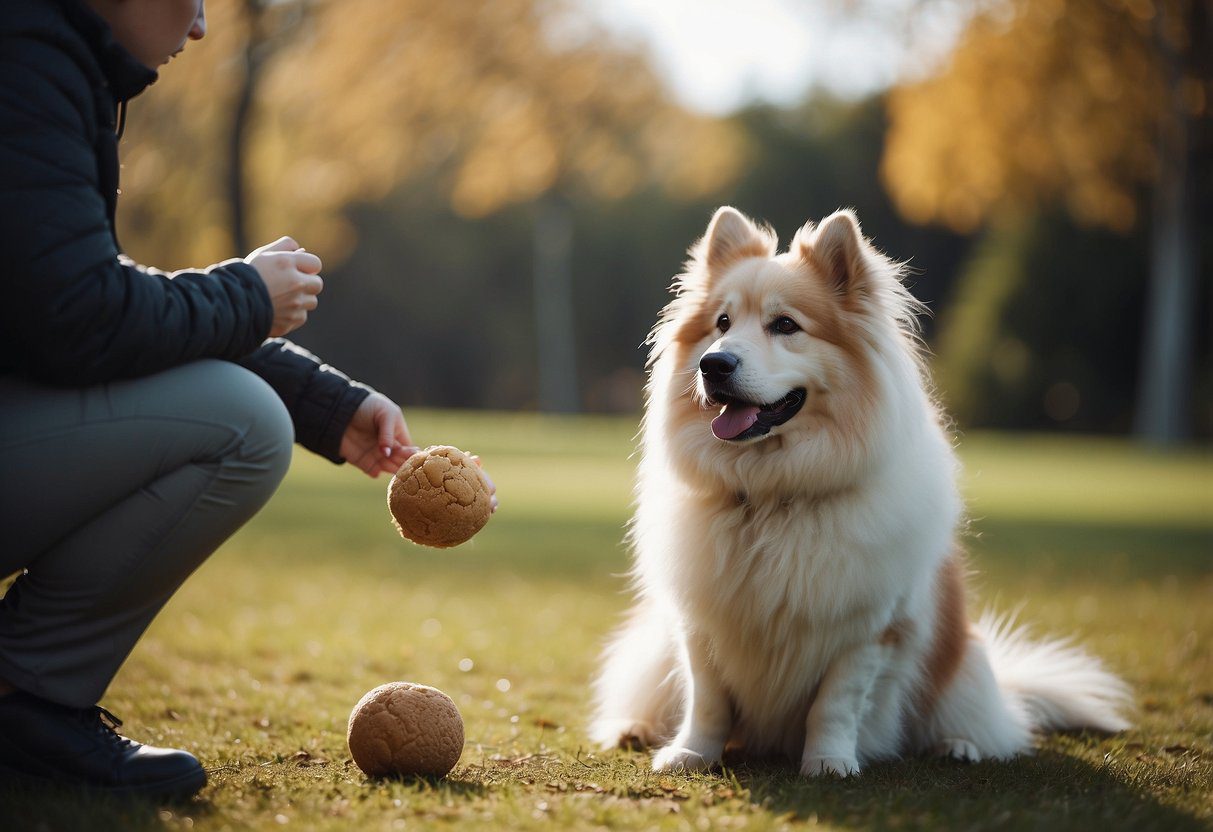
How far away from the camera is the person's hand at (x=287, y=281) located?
2369mm

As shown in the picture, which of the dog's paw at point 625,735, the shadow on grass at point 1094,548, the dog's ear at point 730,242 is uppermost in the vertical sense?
the dog's ear at point 730,242

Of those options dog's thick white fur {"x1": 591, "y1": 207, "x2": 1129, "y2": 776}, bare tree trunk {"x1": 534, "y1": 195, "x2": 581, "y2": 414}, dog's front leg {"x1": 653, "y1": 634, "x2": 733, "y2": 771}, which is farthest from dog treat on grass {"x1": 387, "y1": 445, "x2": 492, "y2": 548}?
bare tree trunk {"x1": 534, "y1": 195, "x2": 581, "y2": 414}

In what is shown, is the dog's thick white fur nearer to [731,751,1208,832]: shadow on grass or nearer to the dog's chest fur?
the dog's chest fur

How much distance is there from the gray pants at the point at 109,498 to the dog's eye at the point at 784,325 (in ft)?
4.86

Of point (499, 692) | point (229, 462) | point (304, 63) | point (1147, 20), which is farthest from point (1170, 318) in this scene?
point (229, 462)

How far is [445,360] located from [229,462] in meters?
34.0

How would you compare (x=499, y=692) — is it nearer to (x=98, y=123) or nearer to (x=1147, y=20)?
(x=98, y=123)

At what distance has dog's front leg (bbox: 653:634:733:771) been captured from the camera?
310 cm

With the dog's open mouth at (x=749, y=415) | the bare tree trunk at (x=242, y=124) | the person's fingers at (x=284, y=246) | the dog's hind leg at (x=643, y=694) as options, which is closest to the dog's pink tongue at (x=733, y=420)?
the dog's open mouth at (x=749, y=415)

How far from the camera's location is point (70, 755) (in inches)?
91.7

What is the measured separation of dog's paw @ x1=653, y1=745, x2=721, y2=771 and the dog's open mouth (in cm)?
87

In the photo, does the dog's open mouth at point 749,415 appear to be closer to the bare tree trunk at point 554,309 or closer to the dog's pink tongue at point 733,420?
the dog's pink tongue at point 733,420

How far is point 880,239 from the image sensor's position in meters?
32.6

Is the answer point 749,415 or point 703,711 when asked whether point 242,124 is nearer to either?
point 749,415
